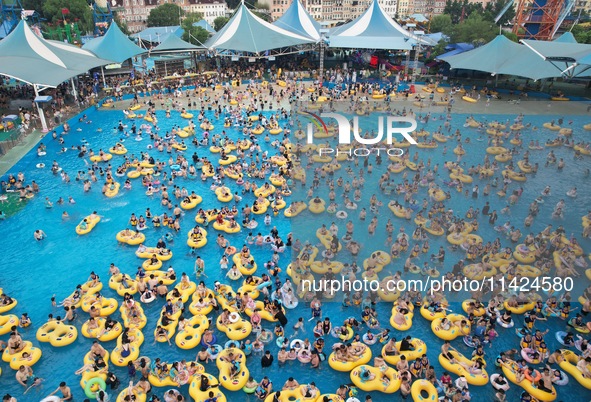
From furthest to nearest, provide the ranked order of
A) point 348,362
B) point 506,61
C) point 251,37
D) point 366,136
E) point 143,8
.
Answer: point 143,8, point 251,37, point 506,61, point 366,136, point 348,362

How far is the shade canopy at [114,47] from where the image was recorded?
39.5 meters

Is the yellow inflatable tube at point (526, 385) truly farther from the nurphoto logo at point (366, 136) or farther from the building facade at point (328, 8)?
the building facade at point (328, 8)

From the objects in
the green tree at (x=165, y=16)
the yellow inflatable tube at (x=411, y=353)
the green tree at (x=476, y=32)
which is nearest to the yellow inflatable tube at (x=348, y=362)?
the yellow inflatable tube at (x=411, y=353)

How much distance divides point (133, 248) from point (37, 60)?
22094 millimetres

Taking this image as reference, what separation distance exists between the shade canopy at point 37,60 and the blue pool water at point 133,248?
5.06 meters

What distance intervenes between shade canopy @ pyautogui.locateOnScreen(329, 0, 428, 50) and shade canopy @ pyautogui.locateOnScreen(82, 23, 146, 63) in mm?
20784

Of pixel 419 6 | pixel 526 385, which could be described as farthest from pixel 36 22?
pixel 419 6

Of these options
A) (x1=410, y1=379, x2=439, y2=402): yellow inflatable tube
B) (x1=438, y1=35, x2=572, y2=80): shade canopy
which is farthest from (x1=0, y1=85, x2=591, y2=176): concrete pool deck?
(x1=410, y1=379, x2=439, y2=402): yellow inflatable tube

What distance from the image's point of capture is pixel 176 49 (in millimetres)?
43031

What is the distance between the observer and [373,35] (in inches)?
1729

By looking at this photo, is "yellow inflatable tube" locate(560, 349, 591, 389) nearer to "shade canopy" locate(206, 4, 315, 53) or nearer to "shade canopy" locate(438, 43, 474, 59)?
"shade canopy" locate(206, 4, 315, 53)

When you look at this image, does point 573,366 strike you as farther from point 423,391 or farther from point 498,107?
point 498,107

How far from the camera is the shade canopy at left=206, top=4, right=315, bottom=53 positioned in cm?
4131

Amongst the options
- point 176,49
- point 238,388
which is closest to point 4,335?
point 238,388
